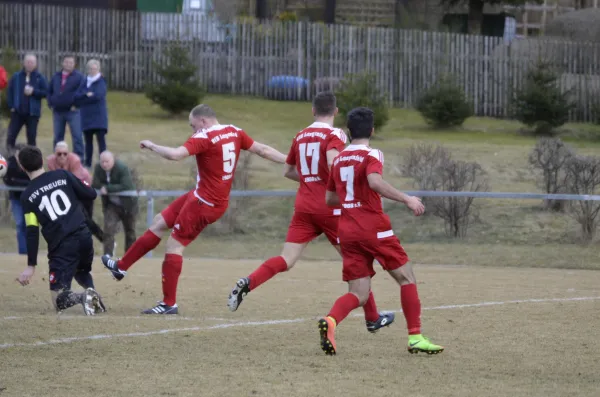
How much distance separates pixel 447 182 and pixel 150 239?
35.3ft

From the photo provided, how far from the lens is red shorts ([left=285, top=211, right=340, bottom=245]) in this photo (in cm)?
954

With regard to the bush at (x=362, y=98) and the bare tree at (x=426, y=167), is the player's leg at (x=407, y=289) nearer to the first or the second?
the bare tree at (x=426, y=167)

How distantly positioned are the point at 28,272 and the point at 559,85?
22.4m

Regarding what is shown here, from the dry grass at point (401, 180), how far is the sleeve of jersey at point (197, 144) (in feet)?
26.2

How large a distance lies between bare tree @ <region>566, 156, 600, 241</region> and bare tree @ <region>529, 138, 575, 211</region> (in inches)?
10.0

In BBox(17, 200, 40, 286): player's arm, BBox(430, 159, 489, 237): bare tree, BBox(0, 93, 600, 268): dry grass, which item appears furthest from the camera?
BBox(430, 159, 489, 237): bare tree

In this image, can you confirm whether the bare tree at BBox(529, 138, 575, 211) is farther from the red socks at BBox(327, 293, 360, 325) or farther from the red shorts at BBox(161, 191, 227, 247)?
the red socks at BBox(327, 293, 360, 325)

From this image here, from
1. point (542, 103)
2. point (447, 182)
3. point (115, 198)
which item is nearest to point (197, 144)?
point (115, 198)

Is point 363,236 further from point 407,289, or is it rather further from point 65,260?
point 65,260

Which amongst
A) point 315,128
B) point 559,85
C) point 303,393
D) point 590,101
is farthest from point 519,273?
point 590,101

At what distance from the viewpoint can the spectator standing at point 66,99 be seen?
20.7 meters

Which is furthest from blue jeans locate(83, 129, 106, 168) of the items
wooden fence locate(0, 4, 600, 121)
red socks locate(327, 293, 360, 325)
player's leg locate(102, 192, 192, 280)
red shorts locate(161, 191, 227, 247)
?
red socks locate(327, 293, 360, 325)

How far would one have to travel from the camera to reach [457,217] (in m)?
19.8

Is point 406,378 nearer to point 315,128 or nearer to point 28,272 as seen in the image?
point 315,128
